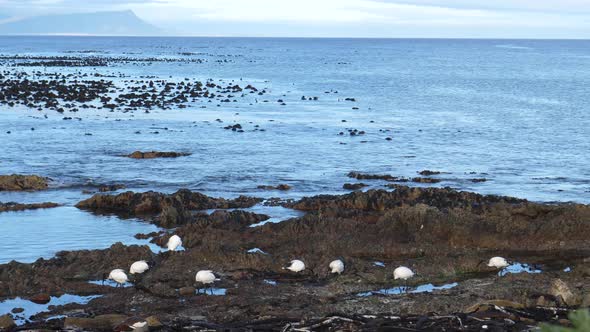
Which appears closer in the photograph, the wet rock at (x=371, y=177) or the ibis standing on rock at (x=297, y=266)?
the ibis standing on rock at (x=297, y=266)

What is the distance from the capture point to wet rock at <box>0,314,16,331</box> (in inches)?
376

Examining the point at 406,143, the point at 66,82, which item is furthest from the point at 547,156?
the point at 66,82

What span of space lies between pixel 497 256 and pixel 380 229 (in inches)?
87.1

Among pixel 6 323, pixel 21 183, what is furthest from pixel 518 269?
pixel 21 183

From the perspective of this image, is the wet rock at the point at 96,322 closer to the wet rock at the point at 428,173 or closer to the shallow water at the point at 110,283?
the shallow water at the point at 110,283

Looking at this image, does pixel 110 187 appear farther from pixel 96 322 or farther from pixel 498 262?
pixel 96 322

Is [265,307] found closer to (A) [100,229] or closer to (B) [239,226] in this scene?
(B) [239,226]

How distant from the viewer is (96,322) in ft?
32.3

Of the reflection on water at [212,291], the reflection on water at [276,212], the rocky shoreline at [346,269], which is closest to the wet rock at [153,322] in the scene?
the rocky shoreline at [346,269]

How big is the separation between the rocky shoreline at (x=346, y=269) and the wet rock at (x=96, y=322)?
0.07ft

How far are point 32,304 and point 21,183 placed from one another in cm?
1058

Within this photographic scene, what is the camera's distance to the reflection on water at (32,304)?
10.6m

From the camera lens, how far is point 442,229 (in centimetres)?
1499

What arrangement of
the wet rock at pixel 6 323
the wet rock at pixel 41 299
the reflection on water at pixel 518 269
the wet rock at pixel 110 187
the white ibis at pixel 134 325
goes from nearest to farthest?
the white ibis at pixel 134 325 → the wet rock at pixel 6 323 → the wet rock at pixel 41 299 → the reflection on water at pixel 518 269 → the wet rock at pixel 110 187
